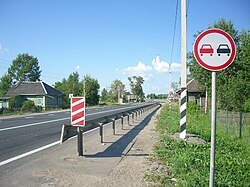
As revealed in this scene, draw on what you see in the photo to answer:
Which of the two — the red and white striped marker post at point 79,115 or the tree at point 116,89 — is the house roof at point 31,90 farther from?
the tree at point 116,89

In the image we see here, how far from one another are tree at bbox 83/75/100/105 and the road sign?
76.3m

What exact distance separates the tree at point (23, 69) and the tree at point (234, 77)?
6922 centimetres

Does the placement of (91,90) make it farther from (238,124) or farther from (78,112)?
(78,112)

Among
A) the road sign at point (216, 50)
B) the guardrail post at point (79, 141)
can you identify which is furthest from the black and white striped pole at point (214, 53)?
the guardrail post at point (79, 141)

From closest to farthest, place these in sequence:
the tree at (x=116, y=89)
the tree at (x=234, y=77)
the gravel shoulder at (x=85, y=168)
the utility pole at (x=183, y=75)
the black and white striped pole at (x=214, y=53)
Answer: the black and white striped pole at (x=214, y=53)
the gravel shoulder at (x=85, y=168)
the utility pole at (x=183, y=75)
the tree at (x=234, y=77)
the tree at (x=116, y=89)

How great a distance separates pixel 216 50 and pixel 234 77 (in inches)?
943

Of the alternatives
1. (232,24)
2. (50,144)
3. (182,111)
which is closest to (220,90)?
(232,24)

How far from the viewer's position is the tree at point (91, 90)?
80500 mm

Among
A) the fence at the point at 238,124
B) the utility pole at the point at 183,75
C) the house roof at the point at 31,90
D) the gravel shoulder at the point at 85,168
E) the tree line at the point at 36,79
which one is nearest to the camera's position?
the gravel shoulder at the point at 85,168

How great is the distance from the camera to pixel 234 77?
26.1 meters

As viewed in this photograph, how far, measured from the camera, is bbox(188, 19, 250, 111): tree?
875 inches

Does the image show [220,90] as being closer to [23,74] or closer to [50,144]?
[50,144]

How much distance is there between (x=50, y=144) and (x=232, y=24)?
27037 mm

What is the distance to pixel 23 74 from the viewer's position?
87938mm
